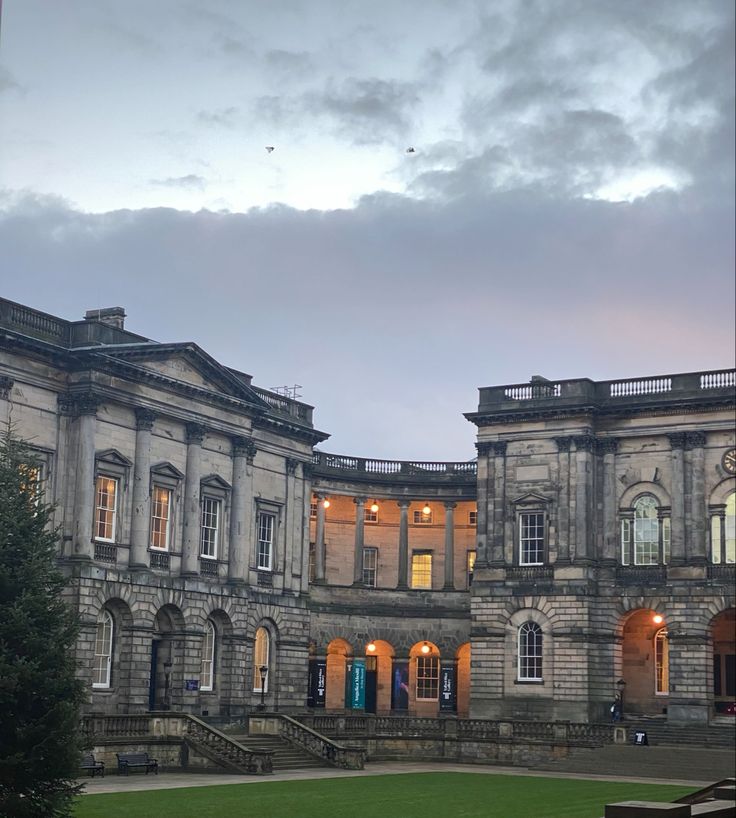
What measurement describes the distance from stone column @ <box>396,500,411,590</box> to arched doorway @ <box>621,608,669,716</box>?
39.9 ft

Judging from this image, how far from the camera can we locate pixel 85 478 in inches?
1957

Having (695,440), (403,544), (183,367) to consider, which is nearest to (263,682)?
(183,367)

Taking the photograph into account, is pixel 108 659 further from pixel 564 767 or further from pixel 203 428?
pixel 564 767

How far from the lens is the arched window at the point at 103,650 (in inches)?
1991

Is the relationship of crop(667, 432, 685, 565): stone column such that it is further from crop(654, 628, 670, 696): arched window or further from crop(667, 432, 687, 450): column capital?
crop(654, 628, 670, 696): arched window

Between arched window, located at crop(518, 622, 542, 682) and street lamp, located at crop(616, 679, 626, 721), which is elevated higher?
arched window, located at crop(518, 622, 542, 682)

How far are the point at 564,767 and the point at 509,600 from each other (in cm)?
1357

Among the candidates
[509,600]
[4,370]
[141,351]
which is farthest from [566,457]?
[4,370]

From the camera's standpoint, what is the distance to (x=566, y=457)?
205 feet

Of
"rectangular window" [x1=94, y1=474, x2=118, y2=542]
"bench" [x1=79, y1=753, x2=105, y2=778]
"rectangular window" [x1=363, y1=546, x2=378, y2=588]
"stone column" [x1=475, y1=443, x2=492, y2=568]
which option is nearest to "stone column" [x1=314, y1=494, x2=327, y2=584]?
"rectangular window" [x1=363, y1=546, x2=378, y2=588]

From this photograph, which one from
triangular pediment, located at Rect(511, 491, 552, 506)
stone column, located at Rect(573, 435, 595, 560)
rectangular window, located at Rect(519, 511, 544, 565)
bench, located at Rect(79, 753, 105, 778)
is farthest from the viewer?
rectangular window, located at Rect(519, 511, 544, 565)

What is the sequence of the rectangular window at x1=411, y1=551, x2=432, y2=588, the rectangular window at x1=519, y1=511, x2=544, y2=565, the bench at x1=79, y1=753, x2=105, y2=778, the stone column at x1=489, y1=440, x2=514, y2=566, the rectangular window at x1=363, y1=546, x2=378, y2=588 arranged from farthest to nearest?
1. the rectangular window at x1=411, y1=551, x2=432, y2=588
2. the rectangular window at x1=363, y1=546, x2=378, y2=588
3. the stone column at x1=489, y1=440, x2=514, y2=566
4. the rectangular window at x1=519, y1=511, x2=544, y2=565
5. the bench at x1=79, y1=753, x2=105, y2=778

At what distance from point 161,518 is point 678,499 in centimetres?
2147

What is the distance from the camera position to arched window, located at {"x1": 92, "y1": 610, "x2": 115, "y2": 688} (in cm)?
5056
